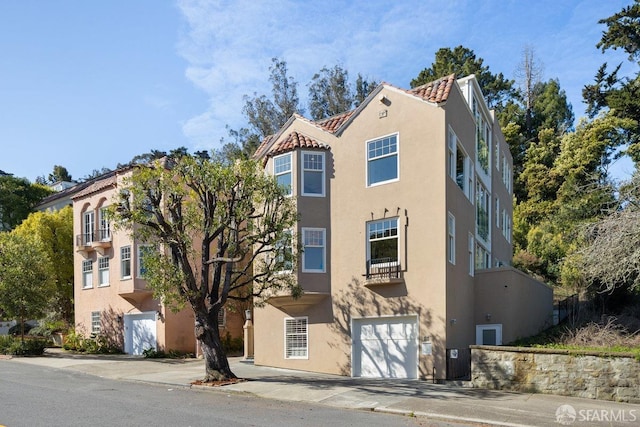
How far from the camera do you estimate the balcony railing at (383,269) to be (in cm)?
1853

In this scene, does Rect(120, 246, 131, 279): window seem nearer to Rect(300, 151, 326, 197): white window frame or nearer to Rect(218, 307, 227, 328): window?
Rect(218, 307, 227, 328): window

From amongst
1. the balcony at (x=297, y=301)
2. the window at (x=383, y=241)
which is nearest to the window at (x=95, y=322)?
the balcony at (x=297, y=301)

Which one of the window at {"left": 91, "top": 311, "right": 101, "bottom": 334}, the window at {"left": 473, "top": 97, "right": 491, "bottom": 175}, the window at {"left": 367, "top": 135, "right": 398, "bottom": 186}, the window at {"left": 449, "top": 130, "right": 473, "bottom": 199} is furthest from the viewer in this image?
the window at {"left": 91, "top": 311, "right": 101, "bottom": 334}

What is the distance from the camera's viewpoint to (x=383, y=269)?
18.9 m

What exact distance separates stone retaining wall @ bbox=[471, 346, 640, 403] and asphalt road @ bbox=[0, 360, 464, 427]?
4.34 meters

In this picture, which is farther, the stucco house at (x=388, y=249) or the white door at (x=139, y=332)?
the white door at (x=139, y=332)

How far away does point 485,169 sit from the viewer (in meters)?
25.7

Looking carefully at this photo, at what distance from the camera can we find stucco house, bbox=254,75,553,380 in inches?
715

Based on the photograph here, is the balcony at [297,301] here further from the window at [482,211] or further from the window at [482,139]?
the window at [482,139]

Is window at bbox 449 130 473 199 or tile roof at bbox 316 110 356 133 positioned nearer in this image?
window at bbox 449 130 473 199

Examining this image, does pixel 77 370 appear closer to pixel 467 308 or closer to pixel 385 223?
pixel 385 223

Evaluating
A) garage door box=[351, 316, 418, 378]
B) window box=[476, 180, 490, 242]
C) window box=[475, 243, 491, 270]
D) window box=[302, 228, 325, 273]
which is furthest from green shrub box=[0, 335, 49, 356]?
window box=[476, 180, 490, 242]

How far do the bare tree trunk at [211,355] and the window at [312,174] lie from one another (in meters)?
6.07

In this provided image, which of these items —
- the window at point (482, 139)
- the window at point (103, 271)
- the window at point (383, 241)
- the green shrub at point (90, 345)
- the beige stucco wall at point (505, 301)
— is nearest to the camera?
the window at point (383, 241)
